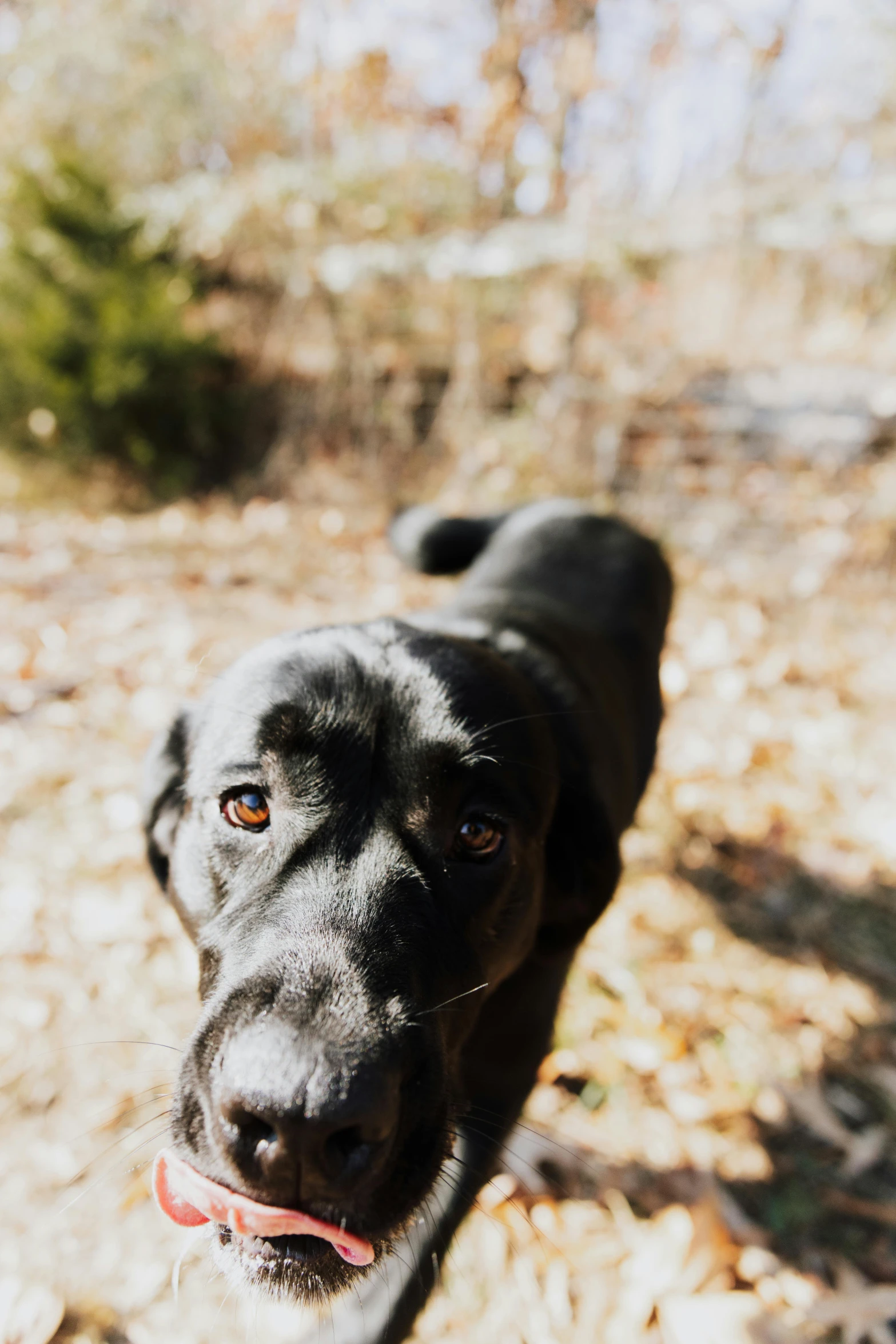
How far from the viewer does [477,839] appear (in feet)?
5.35

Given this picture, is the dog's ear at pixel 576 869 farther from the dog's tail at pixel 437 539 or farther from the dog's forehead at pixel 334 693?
the dog's tail at pixel 437 539

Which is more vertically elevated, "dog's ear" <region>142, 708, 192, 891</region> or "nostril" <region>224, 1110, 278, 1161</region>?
"nostril" <region>224, 1110, 278, 1161</region>

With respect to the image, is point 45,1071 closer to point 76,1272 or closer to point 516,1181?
point 76,1272

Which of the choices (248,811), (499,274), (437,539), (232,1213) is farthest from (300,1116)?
(499,274)

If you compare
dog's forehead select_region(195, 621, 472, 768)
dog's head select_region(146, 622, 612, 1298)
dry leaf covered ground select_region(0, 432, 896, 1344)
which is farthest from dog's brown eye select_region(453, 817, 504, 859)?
dry leaf covered ground select_region(0, 432, 896, 1344)

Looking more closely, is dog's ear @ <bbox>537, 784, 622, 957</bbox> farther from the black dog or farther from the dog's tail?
the dog's tail

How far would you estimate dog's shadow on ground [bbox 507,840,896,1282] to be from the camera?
2.18 m

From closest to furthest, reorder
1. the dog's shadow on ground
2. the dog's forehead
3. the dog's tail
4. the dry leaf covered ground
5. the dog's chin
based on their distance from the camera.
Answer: the dog's chin < the dog's forehead < the dry leaf covered ground < the dog's shadow on ground < the dog's tail

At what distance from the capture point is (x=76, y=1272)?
1.91 m

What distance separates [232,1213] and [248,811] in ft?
→ 2.17

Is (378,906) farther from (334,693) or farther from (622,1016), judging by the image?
(622,1016)

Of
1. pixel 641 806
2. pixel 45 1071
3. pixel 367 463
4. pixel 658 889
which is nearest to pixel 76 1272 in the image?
pixel 45 1071

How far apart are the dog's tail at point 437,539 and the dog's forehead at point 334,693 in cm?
193

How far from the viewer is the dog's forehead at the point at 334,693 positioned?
5.14 ft
